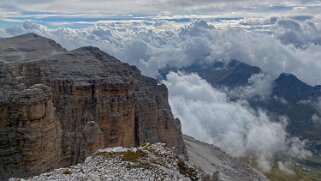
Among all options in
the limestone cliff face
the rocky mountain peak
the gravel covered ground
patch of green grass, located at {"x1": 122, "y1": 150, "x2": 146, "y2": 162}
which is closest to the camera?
the gravel covered ground

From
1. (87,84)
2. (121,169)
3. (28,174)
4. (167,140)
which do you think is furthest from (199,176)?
(167,140)

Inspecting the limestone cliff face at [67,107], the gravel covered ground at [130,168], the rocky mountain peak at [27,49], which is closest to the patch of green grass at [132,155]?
the gravel covered ground at [130,168]

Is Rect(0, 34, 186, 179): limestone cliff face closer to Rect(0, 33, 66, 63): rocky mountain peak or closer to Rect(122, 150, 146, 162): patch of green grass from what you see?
Rect(0, 33, 66, 63): rocky mountain peak

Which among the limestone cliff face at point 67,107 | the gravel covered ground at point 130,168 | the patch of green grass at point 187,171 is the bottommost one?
the limestone cliff face at point 67,107

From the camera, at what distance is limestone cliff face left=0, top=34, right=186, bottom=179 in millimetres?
60375

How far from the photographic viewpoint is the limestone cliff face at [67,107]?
60375 millimetres

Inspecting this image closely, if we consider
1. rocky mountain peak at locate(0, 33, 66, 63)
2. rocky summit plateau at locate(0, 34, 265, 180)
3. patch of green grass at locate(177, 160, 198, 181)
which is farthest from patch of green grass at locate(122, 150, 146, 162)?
rocky mountain peak at locate(0, 33, 66, 63)

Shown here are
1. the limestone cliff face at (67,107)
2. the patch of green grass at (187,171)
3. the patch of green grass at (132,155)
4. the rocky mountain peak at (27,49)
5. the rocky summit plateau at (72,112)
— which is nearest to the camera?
the patch of green grass at (187,171)

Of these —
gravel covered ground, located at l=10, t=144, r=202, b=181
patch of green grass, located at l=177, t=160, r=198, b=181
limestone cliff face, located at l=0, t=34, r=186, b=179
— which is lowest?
limestone cliff face, located at l=0, t=34, r=186, b=179

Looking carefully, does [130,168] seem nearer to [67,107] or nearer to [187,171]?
[187,171]

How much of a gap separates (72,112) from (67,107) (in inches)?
65.6

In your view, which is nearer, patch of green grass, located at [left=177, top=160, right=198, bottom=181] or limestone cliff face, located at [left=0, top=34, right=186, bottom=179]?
patch of green grass, located at [left=177, top=160, right=198, bottom=181]

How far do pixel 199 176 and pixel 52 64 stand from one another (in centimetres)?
8297

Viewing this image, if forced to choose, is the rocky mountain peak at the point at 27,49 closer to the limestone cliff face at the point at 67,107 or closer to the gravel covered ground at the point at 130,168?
the limestone cliff face at the point at 67,107
